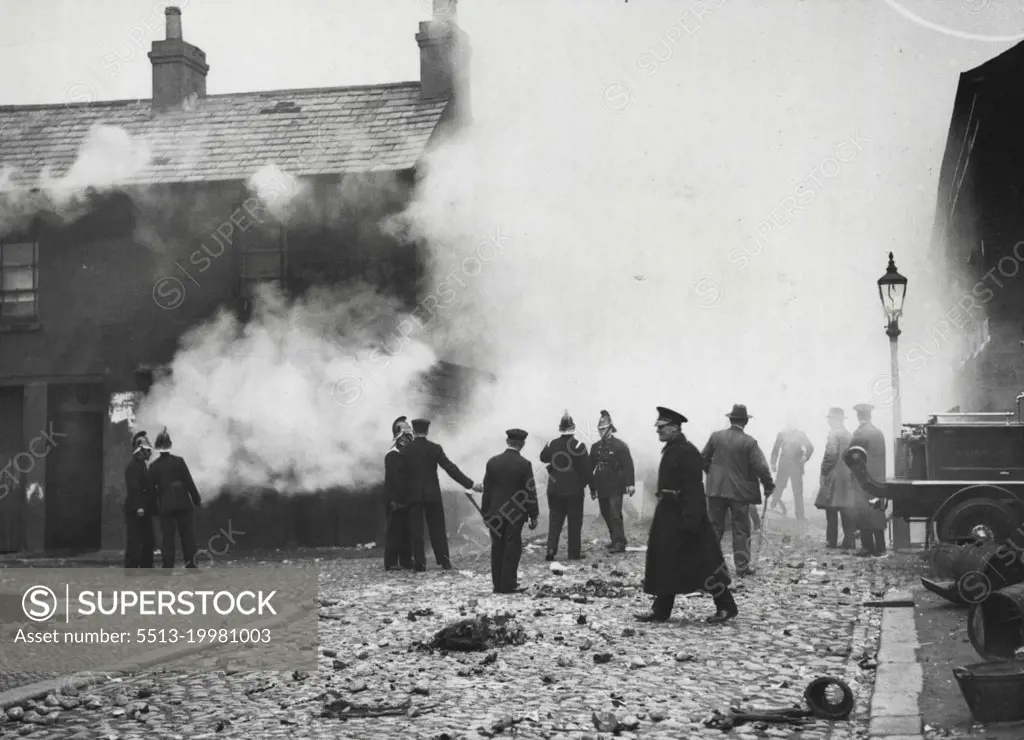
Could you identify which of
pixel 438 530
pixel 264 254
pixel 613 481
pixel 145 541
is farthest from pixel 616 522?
pixel 264 254

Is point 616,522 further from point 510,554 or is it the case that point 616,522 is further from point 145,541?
point 145,541

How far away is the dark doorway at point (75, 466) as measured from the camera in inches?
773

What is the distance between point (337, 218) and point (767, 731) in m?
14.2

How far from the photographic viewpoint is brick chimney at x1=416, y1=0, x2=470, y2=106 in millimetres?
20344

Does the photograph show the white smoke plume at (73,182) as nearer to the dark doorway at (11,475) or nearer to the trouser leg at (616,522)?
the dark doorway at (11,475)

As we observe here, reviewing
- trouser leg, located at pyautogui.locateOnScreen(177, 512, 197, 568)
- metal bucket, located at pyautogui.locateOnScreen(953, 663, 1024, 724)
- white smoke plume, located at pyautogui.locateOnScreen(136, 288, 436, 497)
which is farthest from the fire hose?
white smoke plume, located at pyautogui.locateOnScreen(136, 288, 436, 497)

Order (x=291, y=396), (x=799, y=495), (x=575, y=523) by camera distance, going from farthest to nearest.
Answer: (x=799, y=495)
(x=291, y=396)
(x=575, y=523)

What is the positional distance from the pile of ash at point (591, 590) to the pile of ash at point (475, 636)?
272 centimetres

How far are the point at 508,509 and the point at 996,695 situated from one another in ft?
22.7

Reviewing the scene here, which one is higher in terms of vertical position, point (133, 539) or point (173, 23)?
point (173, 23)

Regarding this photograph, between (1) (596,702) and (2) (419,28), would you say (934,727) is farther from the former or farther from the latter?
(2) (419,28)

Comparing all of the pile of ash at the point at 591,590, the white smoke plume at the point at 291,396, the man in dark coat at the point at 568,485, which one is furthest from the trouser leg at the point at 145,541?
the pile of ash at the point at 591,590

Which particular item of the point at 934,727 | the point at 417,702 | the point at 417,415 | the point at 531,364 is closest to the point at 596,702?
the point at 417,702

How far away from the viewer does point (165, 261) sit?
19375 mm
